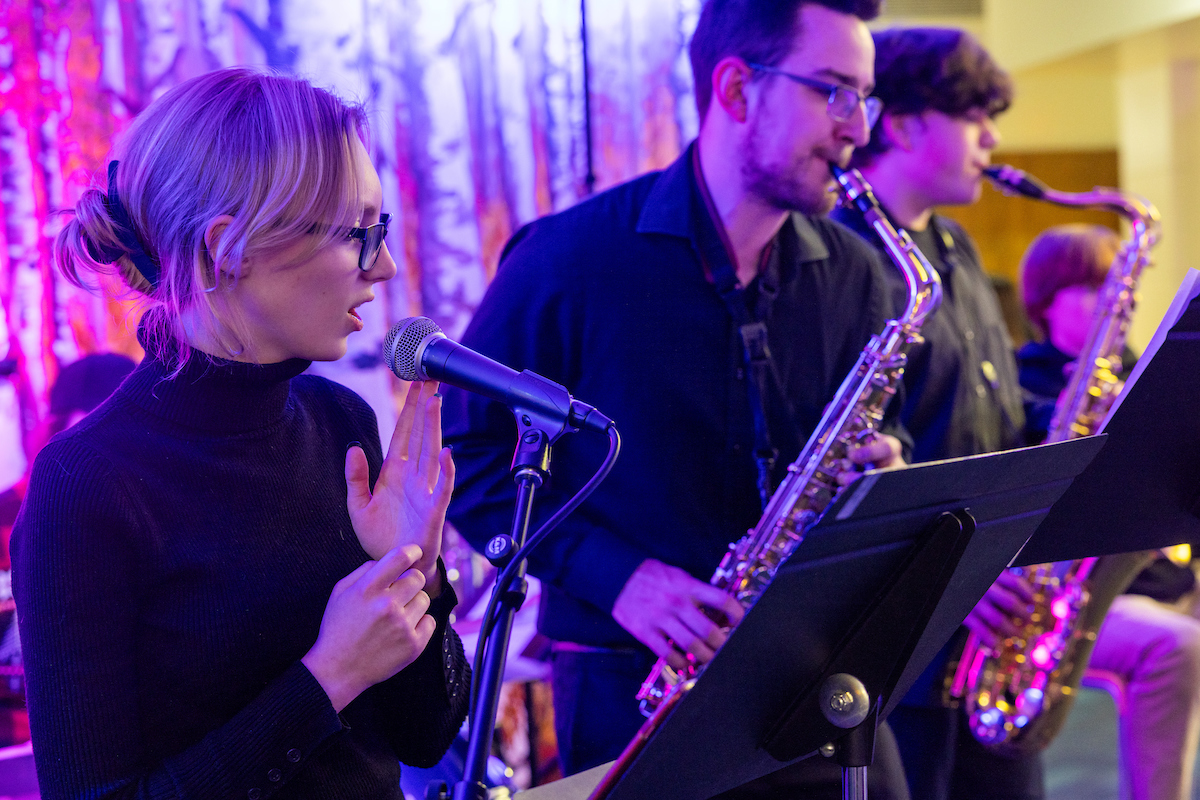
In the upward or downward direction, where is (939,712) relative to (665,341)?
downward

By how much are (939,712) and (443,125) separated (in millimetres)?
2078

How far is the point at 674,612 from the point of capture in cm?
166

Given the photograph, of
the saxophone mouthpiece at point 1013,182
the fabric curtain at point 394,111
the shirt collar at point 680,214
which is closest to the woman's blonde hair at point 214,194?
the shirt collar at point 680,214

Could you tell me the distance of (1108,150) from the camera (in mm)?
7320

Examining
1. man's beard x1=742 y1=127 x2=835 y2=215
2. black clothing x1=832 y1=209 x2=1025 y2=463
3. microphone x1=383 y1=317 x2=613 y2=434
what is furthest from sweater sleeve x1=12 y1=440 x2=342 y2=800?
black clothing x1=832 y1=209 x2=1025 y2=463

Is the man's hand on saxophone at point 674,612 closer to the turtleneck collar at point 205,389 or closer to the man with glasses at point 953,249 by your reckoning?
the turtleneck collar at point 205,389

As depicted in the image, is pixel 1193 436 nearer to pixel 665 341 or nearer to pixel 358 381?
pixel 665 341

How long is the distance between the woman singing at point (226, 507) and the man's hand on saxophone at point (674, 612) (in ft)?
1.42

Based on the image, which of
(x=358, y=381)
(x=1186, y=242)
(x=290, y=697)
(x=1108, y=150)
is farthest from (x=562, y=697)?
(x=1108, y=150)

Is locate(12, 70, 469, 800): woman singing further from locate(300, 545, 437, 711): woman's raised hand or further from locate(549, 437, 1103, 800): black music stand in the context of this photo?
locate(549, 437, 1103, 800): black music stand

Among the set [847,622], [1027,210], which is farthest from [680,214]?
[1027,210]

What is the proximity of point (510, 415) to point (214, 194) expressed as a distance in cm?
75

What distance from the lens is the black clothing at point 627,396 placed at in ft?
5.90

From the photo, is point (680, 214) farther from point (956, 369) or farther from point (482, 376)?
point (956, 369)
